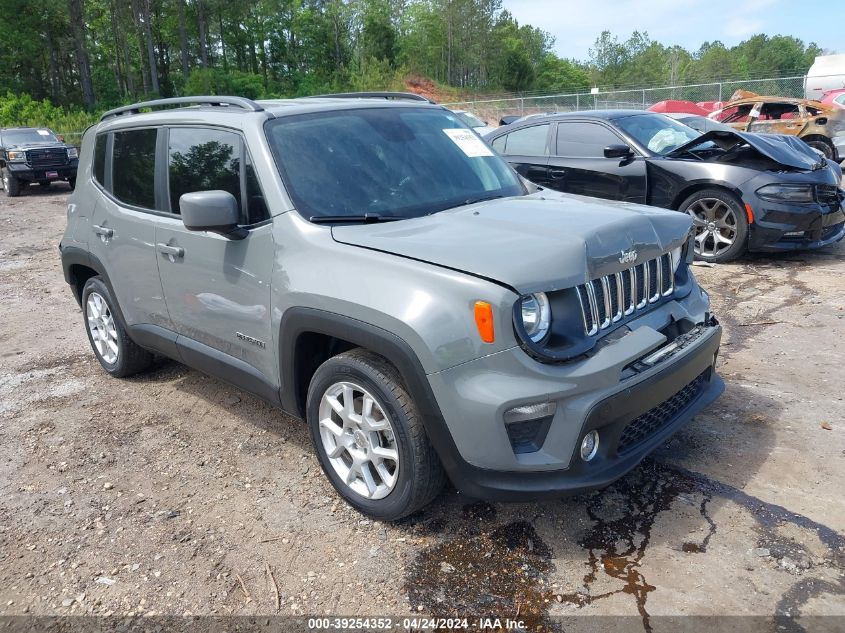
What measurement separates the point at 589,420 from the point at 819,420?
2037 millimetres

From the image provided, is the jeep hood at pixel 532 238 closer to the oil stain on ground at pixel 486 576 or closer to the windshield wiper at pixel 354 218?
the windshield wiper at pixel 354 218

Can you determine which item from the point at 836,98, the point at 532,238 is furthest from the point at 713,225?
the point at 836,98

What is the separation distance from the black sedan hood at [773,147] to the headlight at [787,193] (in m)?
0.28

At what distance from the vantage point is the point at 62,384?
5.04 meters

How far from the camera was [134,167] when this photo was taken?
169 inches

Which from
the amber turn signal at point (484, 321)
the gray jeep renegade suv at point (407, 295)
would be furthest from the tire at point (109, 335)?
the amber turn signal at point (484, 321)

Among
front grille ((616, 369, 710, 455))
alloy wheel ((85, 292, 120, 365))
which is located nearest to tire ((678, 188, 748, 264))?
front grille ((616, 369, 710, 455))

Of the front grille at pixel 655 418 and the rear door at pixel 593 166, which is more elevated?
the rear door at pixel 593 166

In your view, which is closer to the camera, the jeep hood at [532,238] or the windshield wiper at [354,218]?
the jeep hood at [532,238]

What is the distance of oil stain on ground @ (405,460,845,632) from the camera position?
99.7 inches

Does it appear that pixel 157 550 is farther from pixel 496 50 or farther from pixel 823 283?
pixel 496 50

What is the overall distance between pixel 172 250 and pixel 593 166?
531cm

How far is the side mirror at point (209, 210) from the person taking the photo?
316 centimetres

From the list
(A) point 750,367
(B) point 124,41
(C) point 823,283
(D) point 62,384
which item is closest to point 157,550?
(D) point 62,384
